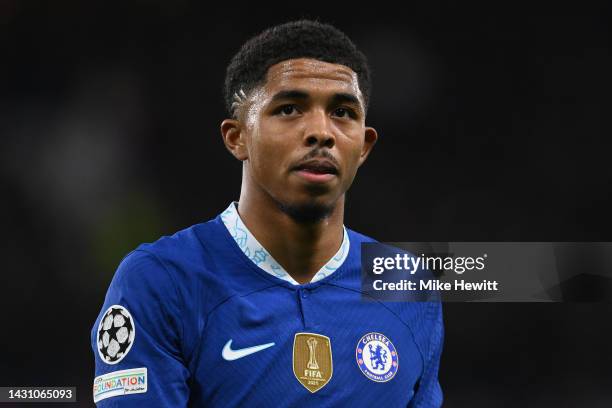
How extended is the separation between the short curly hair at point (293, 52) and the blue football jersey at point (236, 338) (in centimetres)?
53

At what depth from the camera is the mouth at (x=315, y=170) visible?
2.64 m

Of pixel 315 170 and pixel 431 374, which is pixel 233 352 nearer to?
pixel 315 170

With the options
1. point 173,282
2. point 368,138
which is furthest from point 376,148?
Result: point 173,282

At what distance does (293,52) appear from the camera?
2783mm

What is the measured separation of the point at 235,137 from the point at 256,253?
405 mm

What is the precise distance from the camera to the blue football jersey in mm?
2564

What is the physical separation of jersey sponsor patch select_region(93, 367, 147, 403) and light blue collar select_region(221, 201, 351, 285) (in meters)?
0.55

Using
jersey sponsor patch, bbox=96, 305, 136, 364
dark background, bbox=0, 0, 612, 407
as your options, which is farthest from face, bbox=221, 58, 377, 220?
dark background, bbox=0, 0, 612, 407

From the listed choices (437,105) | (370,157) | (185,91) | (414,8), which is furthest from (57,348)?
(414,8)

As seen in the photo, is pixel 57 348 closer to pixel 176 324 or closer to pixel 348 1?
pixel 348 1

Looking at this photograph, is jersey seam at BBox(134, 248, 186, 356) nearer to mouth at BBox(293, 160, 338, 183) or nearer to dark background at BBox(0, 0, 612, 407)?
mouth at BBox(293, 160, 338, 183)

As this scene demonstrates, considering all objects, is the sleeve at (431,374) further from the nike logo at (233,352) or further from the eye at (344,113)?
the eye at (344,113)

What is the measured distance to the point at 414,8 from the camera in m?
8.44

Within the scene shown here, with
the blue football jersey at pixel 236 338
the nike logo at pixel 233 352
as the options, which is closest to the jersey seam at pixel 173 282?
the blue football jersey at pixel 236 338
